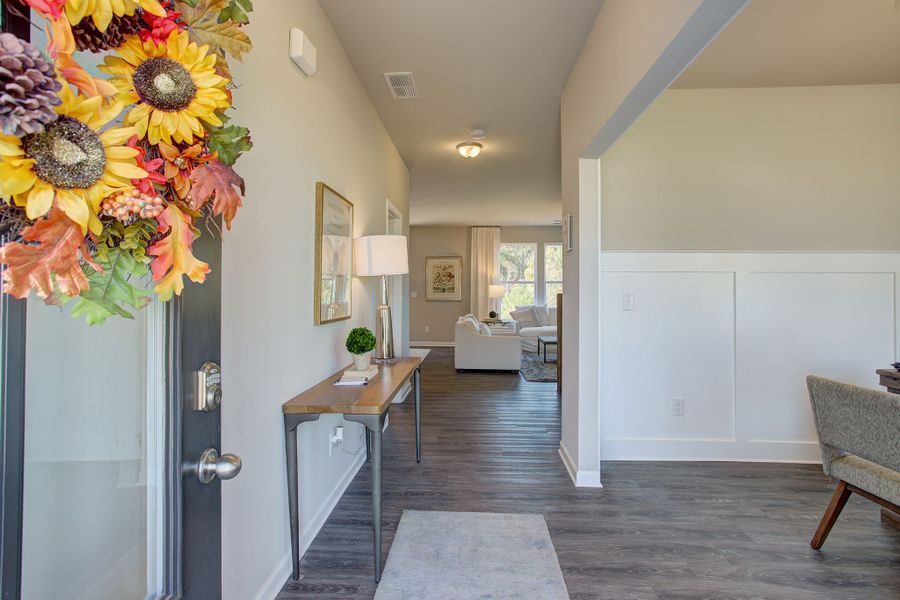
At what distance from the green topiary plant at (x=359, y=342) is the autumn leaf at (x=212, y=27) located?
1.67 m

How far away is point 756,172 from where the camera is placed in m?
2.91

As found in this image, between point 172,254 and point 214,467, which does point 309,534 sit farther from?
point 172,254

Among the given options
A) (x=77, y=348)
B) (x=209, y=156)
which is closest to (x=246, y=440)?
(x=77, y=348)

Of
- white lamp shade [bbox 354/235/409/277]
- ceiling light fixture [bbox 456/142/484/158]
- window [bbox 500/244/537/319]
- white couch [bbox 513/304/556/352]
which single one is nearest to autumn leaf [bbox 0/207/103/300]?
white lamp shade [bbox 354/235/409/277]

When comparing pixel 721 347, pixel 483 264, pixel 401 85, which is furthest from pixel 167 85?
pixel 483 264

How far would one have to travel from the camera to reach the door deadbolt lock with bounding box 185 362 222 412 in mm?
712

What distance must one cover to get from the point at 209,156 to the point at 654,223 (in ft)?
9.70

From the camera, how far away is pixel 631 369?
297cm

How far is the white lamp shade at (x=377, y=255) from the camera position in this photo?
2582 mm

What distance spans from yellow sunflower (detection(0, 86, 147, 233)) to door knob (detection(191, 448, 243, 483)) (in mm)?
459

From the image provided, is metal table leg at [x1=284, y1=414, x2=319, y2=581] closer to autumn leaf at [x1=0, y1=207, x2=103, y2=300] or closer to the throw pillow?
autumn leaf at [x1=0, y1=207, x2=103, y2=300]

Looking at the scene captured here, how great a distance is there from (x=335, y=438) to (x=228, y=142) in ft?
6.45

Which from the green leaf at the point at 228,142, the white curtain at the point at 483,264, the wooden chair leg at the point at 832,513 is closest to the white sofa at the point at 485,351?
the white curtain at the point at 483,264

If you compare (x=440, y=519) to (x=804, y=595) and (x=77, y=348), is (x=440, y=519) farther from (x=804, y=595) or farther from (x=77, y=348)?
(x=77, y=348)
